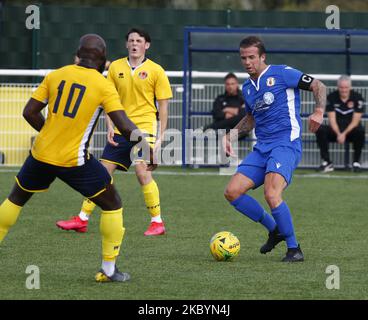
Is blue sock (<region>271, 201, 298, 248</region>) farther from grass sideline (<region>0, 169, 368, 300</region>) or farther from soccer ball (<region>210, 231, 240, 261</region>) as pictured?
soccer ball (<region>210, 231, 240, 261</region>)

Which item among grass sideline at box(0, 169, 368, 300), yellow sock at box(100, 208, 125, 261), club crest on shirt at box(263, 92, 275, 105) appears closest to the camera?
grass sideline at box(0, 169, 368, 300)

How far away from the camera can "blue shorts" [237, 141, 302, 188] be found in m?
9.23

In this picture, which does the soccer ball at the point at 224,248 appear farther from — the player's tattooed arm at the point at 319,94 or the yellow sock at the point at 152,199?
the yellow sock at the point at 152,199

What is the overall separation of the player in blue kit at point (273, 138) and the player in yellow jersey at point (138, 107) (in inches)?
67.4

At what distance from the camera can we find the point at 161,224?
1104 centimetres

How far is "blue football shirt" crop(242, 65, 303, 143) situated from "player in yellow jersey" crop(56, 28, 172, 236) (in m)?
1.85

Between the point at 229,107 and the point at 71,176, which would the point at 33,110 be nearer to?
the point at 71,176

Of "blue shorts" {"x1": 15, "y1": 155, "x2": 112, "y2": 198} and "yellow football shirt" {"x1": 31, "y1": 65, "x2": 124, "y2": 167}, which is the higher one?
"yellow football shirt" {"x1": 31, "y1": 65, "x2": 124, "y2": 167}

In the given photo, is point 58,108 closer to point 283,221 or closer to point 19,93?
point 283,221

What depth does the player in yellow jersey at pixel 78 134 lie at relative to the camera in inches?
306

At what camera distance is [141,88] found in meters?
11.1

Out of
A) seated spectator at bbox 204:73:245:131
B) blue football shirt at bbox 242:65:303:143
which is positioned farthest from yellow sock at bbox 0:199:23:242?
seated spectator at bbox 204:73:245:131

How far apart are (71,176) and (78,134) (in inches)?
12.7

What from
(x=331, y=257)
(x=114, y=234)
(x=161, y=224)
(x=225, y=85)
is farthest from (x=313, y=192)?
(x=114, y=234)
